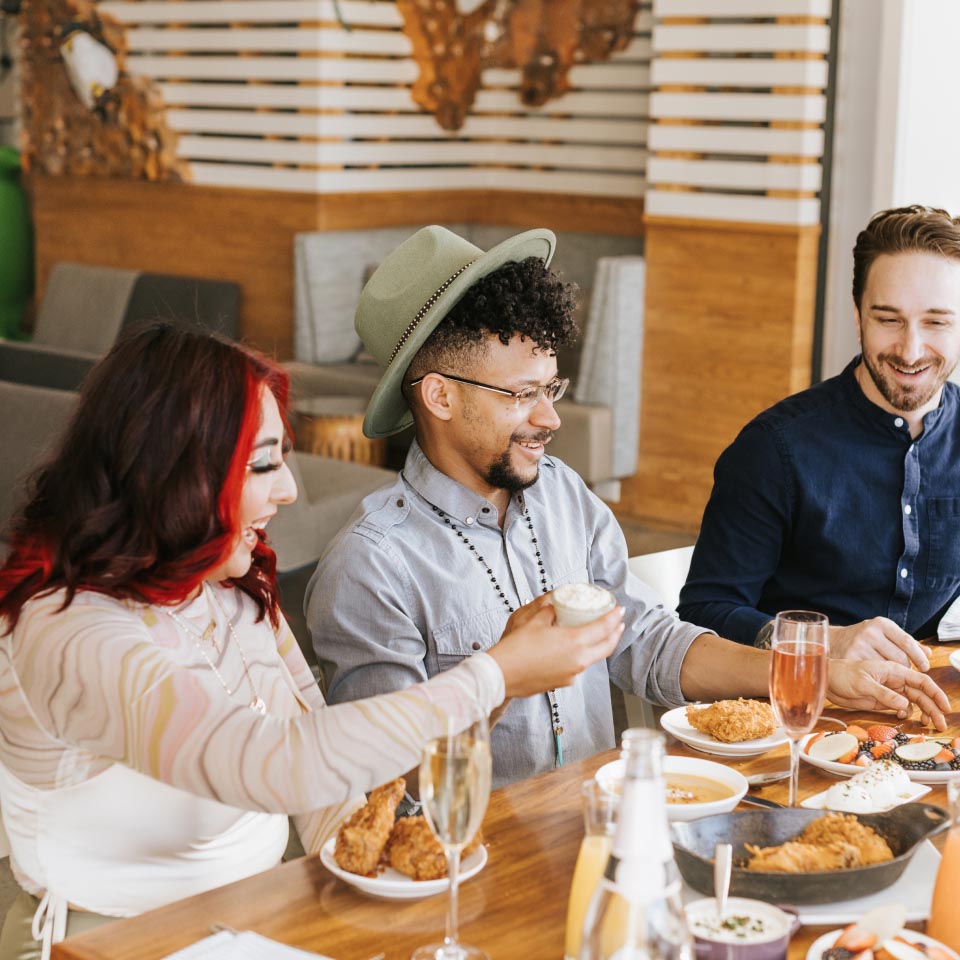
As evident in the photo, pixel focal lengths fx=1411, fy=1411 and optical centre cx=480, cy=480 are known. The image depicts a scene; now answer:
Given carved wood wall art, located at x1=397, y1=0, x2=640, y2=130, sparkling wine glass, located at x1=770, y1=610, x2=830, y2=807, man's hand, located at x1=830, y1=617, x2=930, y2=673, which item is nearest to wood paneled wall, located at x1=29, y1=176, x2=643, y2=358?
carved wood wall art, located at x1=397, y1=0, x2=640, y2=130

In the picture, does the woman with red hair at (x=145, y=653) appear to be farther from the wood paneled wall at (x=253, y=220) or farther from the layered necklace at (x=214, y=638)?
the wood paneled wall at (x=253, y=220)

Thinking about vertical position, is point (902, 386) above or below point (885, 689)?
above

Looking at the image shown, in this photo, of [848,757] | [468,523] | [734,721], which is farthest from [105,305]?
[848,757]

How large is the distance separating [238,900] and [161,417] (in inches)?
21.4

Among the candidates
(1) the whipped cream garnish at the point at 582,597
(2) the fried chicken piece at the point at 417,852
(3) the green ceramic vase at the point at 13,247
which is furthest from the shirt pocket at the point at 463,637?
(3) the green ceramic vase at the point at 13,247

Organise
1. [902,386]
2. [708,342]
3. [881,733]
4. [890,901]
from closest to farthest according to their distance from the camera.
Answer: [890,901]
[881,733]
[902,386]
[708,342]

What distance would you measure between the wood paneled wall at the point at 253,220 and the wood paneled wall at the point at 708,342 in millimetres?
1061

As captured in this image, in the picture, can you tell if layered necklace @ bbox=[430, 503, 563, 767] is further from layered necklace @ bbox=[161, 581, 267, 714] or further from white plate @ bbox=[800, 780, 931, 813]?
white plate @ bbox=[800, 780, 931, 813]

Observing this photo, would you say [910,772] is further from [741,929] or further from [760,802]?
[741,929]

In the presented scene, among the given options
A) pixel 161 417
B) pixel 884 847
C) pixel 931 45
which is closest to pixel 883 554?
pixel 884 847

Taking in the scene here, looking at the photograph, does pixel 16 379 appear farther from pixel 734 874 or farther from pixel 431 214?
pixel 734 874

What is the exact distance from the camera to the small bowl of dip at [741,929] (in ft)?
3.84

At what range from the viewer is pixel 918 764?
5.69ft

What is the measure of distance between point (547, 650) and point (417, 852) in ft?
0.87
